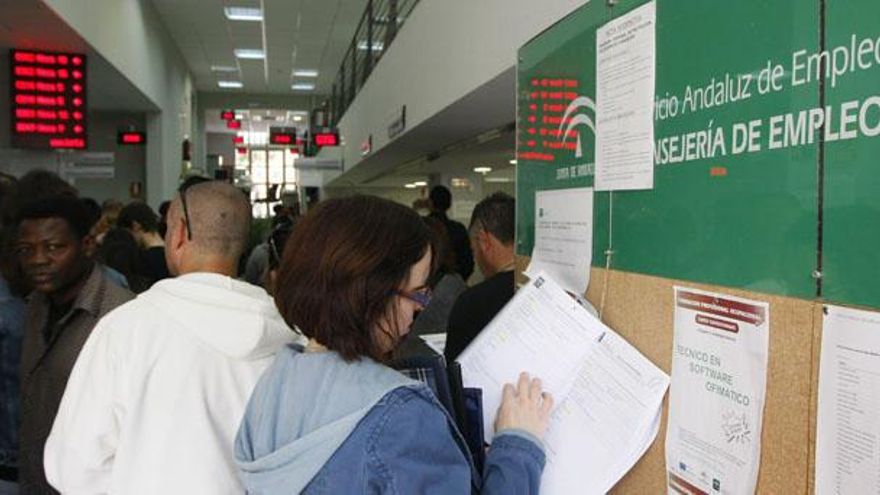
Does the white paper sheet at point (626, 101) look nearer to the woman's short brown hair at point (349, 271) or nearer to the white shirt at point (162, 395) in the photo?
the woman's short brown hair at point (349, 271)

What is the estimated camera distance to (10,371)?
7.82ft

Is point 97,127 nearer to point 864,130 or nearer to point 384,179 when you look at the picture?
point 384,179

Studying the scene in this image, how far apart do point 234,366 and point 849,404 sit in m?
1.17

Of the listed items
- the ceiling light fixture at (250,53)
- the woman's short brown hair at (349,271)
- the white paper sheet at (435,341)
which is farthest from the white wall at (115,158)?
the woman's short brown hair at (349,271)

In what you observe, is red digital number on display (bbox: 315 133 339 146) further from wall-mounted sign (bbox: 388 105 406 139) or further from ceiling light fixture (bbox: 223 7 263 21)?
wall-mounted sign (bbox: 388 105 406 139)

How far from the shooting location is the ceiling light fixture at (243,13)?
10.9 m

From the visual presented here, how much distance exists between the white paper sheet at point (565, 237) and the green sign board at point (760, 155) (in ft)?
0.15

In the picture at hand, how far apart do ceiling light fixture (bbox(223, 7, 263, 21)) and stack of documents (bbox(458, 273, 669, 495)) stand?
10.6m

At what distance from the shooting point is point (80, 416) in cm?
149

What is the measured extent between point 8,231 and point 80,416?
51.0 inches

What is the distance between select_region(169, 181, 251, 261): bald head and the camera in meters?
1.65

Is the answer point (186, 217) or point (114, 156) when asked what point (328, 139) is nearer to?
point (114, 156)

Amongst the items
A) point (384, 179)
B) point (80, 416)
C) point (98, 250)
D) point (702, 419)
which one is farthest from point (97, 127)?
point (702, 419)

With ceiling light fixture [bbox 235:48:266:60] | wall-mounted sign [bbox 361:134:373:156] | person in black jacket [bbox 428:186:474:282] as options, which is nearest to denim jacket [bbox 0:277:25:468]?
person in black jacket [bbox 428:186:474:282]
